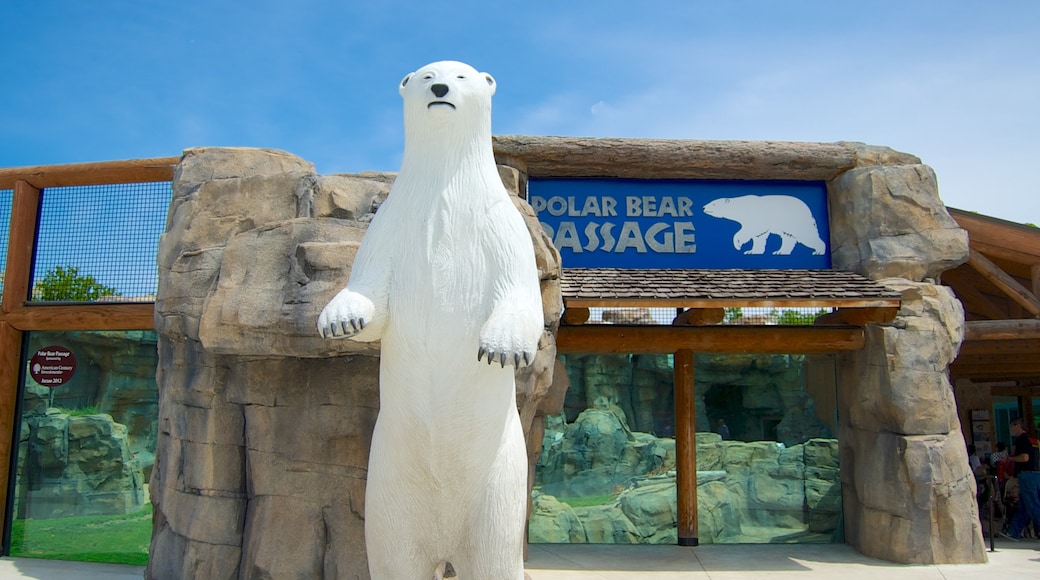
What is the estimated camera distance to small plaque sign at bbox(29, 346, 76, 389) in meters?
7.04

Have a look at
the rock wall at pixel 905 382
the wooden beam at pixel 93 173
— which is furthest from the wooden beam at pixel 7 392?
the rock wall at pixel 905 382

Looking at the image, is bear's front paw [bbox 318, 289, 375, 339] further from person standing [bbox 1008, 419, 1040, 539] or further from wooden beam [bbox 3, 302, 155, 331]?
person standing [bbox 1008, 419, 1040, 539]

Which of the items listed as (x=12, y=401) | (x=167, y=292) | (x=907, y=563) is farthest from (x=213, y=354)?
(x=907, y=563)

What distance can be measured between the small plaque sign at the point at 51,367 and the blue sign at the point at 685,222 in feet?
14.7

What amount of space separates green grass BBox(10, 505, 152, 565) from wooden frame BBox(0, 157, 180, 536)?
348 millimetres

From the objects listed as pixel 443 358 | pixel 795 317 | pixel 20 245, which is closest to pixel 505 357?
pixel 443 358

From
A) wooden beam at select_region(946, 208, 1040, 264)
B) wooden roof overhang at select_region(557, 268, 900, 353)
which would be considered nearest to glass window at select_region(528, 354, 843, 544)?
wooden roof overhang at select_region(557, 268, 900, 353)

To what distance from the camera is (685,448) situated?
7.41 meters

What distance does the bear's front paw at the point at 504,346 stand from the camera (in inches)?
104

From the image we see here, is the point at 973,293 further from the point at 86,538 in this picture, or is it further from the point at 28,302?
the point at 28,302

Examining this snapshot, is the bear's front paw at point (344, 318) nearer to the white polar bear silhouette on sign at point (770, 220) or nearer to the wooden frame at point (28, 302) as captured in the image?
the wooden frame at point (28, 302)

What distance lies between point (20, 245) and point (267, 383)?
409 centimetres

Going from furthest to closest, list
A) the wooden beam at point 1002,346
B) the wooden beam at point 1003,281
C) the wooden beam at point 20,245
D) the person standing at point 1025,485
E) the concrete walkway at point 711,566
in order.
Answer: the wooden beam at point 1002,346
the person standing at point 1025,485
the wooden beam at point 1003,281
the wooden beam at point 20,245
the concrete walkway at point 711,566

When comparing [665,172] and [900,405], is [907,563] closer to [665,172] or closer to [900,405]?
[900,405]
